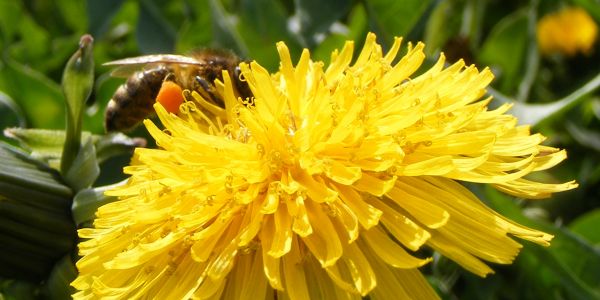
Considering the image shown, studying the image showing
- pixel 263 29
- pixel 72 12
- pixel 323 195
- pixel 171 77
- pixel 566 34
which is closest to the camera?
pixel 323 195

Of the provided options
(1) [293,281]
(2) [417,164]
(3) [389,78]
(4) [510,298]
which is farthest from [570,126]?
(1) [293,281]

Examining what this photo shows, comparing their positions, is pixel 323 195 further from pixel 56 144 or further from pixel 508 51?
pixel 508 51

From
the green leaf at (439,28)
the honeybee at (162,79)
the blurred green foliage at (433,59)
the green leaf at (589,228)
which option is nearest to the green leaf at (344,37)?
the blurred green foliage at (433,59)

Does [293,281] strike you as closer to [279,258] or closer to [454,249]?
[279,258]

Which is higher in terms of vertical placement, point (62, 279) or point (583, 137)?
point (62, 279)

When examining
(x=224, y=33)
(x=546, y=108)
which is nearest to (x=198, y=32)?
(x=224, y=33)

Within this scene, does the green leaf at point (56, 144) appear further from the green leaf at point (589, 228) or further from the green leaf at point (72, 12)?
the green leaf at point (72, 12)
